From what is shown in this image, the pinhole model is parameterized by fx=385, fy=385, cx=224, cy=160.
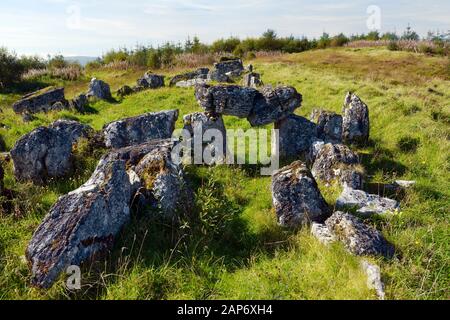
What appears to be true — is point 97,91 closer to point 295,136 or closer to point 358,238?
point 295,136

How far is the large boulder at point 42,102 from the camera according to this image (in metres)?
21.5

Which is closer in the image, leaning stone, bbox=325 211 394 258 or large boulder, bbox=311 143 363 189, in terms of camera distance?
leaning stone, bbox=325 211 394 258

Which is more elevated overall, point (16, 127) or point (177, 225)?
point (16, 127)

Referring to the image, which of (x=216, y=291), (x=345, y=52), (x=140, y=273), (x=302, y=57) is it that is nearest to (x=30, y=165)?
(x=140, y=273)

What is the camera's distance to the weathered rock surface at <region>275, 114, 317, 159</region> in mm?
13227

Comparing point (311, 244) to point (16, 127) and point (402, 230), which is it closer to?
point (402, 230)

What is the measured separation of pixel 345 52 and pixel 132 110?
30.9m

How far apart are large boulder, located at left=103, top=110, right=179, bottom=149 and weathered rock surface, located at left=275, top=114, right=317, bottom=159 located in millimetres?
3829

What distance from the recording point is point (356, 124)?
14469 millimetres

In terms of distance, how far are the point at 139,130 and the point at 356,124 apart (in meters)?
7.97

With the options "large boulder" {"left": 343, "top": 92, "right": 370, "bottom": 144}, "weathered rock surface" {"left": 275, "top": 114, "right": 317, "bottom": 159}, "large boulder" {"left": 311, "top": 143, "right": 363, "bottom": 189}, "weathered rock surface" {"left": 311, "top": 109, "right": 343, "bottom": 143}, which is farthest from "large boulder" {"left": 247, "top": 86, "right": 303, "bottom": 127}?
"large boulder" {"left": 343, "top": 92, "right": 370, "bottom": 144}

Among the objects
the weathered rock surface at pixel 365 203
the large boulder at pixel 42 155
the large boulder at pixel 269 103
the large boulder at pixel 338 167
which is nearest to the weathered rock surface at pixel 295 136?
the large boulder at pixel 269 103

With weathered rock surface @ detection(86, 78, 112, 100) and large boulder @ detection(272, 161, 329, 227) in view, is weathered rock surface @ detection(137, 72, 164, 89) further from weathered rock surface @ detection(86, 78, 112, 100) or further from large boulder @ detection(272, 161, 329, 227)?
large boulder @ detection(272, 161, 329, 227)

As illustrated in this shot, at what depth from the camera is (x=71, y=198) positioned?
285 inches
